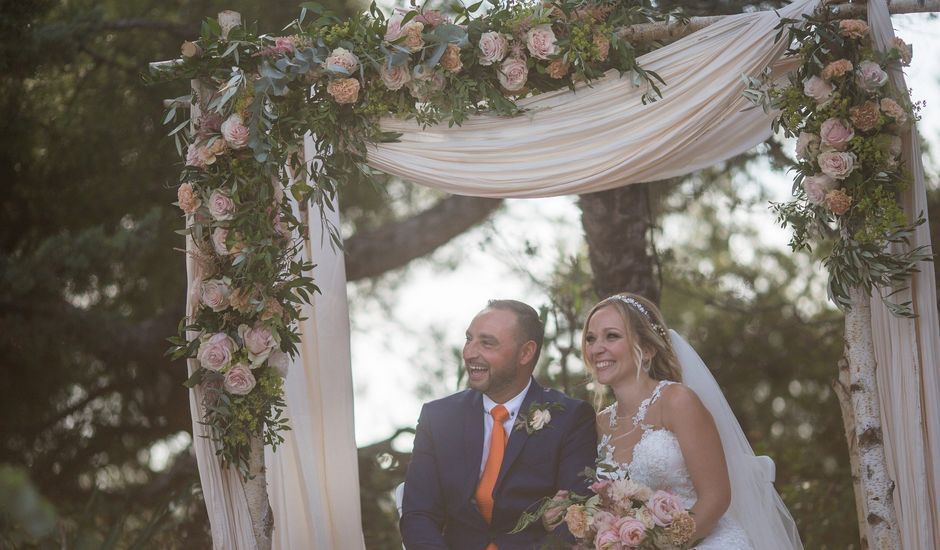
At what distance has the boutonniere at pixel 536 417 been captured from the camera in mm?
4359

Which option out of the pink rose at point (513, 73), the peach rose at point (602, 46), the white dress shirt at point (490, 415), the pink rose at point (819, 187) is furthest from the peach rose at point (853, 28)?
the white dress shirt at point (490, 415)

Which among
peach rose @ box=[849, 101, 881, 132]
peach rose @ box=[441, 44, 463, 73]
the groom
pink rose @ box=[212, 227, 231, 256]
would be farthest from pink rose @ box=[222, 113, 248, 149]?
peach rose @ box=[849, 101, 881, 132]

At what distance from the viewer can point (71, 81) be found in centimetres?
739

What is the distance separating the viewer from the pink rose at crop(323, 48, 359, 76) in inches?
160

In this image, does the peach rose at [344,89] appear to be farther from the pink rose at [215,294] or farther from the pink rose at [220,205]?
the pink rose at [215,294]

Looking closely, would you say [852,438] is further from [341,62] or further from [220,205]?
[220,205]

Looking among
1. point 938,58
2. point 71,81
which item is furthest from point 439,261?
point 938,58

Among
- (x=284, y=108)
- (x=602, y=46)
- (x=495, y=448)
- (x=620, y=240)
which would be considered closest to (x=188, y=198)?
(x=284, y=108)

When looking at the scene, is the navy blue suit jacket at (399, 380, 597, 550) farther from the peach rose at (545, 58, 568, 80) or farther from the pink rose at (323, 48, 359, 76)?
the pink rose at (323, 48, 359, 76)

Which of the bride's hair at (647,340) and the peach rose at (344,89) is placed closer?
the peach rose at (344,89)

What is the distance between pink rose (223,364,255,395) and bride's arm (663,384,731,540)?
1.72m

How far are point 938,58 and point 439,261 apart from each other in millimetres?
4073

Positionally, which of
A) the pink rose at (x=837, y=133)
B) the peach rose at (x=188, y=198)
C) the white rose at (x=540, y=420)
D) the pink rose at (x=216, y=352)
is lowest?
the white rose at (x=540, y=420)

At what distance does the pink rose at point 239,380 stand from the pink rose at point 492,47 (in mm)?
1593
